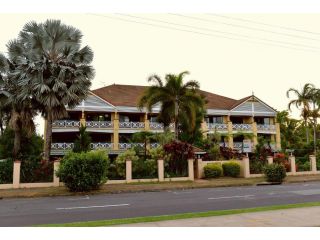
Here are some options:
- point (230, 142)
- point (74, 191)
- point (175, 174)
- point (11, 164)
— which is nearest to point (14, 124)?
point (11, 164)

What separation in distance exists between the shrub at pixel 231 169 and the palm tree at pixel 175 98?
4159 mm

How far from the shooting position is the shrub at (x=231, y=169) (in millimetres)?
28281

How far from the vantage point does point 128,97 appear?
4016 cm

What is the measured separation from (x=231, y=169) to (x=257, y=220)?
2001 centimetres

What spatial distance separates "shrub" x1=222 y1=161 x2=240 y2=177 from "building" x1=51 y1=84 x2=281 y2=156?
7.76 metres

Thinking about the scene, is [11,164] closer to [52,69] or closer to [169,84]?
[52,69]

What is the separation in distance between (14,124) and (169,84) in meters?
12.4

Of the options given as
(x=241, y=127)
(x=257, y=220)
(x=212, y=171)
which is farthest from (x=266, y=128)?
(x=257, y=220)

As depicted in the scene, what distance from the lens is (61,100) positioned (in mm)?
22703

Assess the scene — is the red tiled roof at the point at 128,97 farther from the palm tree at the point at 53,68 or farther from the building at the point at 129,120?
the palm tree at the point at 53,68

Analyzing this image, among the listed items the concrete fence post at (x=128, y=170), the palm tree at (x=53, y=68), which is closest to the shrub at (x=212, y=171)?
the concrete fence post at (x=128, y=170)

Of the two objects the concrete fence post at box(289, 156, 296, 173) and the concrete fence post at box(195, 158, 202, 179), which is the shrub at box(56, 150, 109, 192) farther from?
the concrete fence post at box(289, 156, 296, 173)

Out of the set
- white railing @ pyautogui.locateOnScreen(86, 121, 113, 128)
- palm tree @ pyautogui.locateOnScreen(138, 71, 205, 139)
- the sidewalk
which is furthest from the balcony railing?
the sidewalk

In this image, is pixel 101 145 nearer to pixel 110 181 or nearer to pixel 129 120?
pixel 129 120
